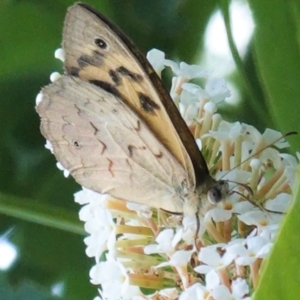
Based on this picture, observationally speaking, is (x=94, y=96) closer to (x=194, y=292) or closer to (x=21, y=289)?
(x=194, y=292)

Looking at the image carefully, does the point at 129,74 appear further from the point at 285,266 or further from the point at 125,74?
the point at 285,266

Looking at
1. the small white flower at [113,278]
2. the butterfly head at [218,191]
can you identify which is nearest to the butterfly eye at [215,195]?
the butterfly head at [218,191]

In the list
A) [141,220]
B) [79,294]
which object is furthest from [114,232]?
[79,294]

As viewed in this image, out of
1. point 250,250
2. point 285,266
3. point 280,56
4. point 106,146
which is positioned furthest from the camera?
point 280,56

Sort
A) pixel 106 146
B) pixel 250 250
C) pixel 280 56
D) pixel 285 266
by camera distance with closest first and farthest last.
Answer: pixel 285 266 < pixel 250 250 < pixel 106 146 < pixel 280 56

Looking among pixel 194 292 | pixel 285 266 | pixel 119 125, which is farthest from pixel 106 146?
pixel 285 266

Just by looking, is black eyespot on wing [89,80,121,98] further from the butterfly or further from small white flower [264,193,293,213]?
small white flower [264,193,293,213]
